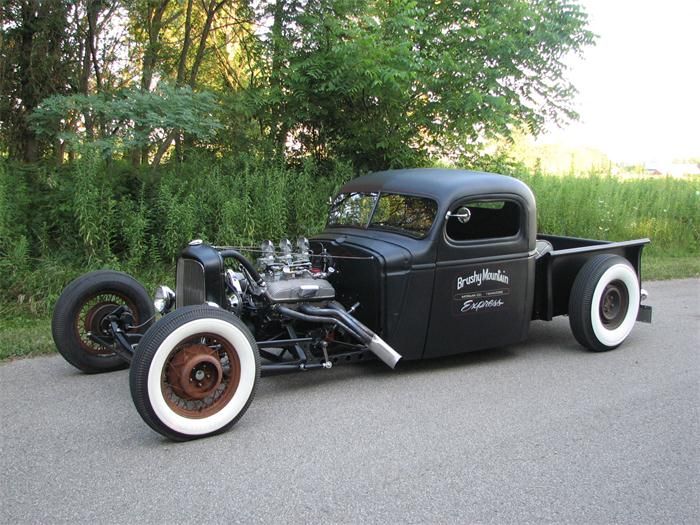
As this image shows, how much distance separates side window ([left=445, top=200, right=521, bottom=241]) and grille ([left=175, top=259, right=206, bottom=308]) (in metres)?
2.11

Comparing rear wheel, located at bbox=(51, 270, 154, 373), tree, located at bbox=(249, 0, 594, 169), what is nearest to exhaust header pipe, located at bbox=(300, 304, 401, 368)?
rear wheel, located at bbox=(51, 270, 154, 373)

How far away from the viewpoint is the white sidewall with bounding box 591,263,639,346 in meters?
5.56

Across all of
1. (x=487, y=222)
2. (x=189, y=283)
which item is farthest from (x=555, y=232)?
(x=189, y=283)

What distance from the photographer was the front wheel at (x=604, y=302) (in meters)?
5.53

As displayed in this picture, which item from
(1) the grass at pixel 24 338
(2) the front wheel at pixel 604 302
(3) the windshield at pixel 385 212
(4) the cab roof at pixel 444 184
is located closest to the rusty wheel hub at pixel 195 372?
(3) the windshield at pixel 385 212

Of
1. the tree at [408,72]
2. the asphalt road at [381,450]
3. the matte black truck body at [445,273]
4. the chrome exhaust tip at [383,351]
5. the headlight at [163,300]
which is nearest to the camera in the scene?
the asphalt road at [381,450]

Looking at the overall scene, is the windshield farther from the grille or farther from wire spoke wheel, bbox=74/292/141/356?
wire spoke wheel, bbox=74/292/141/356

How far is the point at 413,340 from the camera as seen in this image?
4.87 m

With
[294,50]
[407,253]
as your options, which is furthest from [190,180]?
[407,253]

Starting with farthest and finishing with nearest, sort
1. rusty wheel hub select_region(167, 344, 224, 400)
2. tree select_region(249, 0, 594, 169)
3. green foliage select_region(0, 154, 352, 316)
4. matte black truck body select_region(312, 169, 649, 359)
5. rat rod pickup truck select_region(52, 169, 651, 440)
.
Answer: tree select_region(249, 0, 594, 169) → green foliage select_region(0, 154, 352, 316) → matte black truck body select_region(312, 169, 649, 359) → rat rod pickup truck select_region(52, 169, 651, 440) → rusty wheel hub select_region(167, 344, 224, 400)

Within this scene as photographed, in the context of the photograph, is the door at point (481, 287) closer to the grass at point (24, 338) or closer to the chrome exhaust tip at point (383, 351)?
the chrome exhaust tip at point (383, 351)

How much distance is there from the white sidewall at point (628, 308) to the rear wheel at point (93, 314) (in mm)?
3927

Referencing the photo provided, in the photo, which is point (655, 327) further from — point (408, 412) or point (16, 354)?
point (16, 354)

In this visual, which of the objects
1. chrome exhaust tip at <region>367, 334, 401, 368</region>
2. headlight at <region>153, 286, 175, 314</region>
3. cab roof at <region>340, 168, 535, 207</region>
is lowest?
chrome exhaust tip at <region>367, 334, 401, 368</region>
